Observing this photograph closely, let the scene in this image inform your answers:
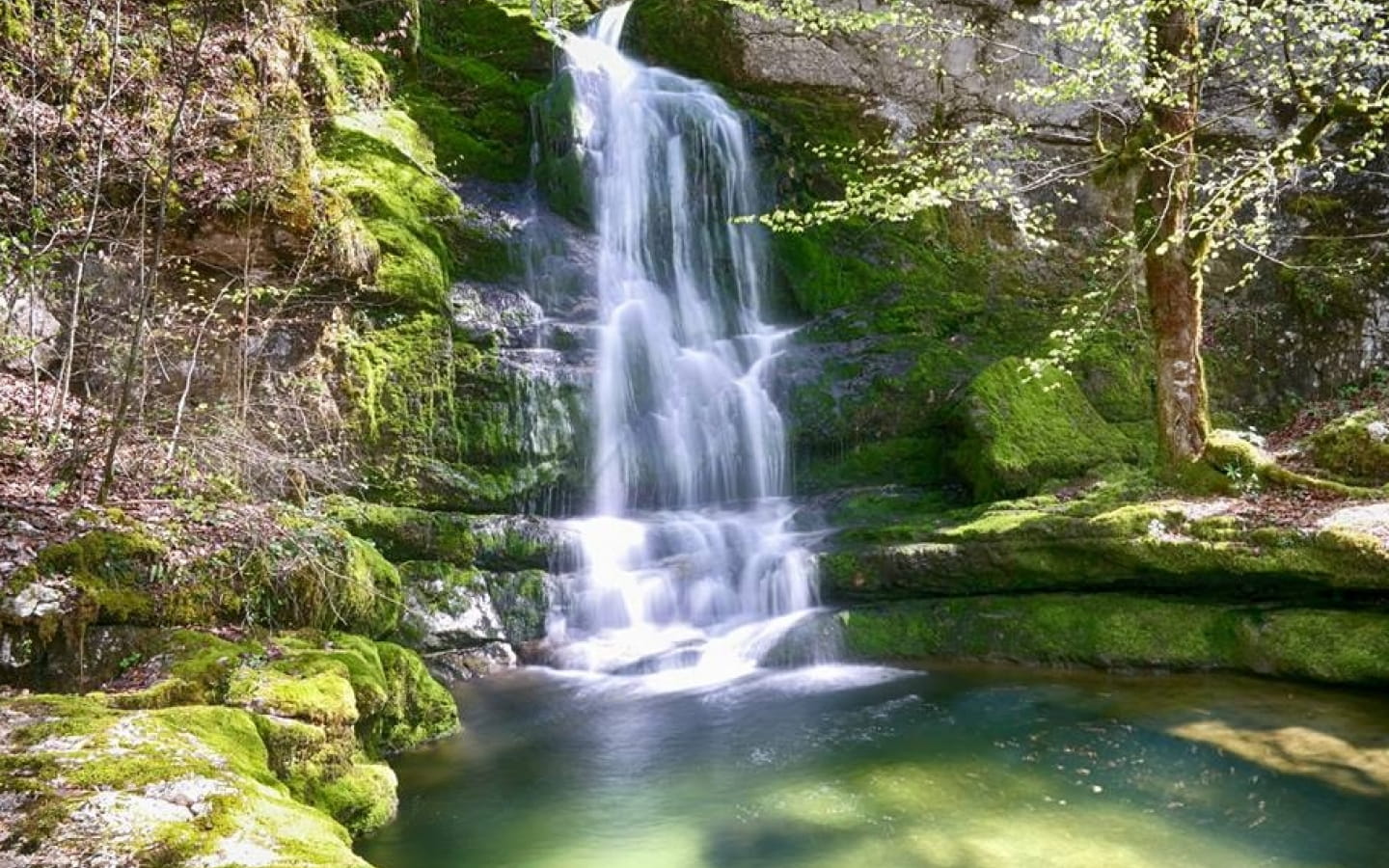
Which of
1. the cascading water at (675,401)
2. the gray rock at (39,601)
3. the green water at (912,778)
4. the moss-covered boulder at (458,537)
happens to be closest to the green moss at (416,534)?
the moss-covered boulder at (458,537)

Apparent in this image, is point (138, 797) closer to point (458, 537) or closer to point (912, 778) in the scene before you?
point (912, 778)

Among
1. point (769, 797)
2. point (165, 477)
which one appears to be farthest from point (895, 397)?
point (165, 477)

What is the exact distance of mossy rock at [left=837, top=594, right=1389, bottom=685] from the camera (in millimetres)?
6727

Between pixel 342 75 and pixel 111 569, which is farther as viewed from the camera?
pixel 342 75

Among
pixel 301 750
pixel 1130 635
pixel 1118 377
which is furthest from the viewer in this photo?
pixel 1118 377

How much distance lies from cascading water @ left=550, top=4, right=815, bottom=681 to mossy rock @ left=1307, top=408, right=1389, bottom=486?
5120mm

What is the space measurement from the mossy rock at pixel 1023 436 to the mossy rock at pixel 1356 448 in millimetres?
2258

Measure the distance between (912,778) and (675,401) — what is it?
283 inches

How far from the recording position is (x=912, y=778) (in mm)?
5586

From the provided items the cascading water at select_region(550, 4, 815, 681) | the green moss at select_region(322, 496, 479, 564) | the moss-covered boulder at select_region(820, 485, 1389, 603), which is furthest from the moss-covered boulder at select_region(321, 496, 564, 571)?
the moss-covered boulder at select_region(820, 485, 1389, 603)

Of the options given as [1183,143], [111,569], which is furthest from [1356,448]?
[111,569]

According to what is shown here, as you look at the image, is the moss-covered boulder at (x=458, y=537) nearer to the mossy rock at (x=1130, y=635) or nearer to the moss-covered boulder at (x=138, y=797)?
the mossy rock at (x=1130, y=635)

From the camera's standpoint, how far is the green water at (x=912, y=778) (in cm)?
466

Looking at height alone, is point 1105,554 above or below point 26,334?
below
